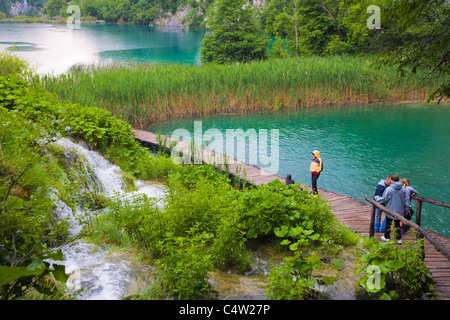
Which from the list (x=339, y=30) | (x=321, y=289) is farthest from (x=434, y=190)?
(x=339, y=30)

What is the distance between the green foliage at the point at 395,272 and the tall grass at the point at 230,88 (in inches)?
459

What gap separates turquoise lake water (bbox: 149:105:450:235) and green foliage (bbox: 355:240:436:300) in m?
4.07

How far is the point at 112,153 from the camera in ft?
31.4

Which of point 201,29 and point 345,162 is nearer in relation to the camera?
point 345,162

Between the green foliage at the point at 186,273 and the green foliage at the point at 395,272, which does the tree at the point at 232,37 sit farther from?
the green foliage at the point at 186,273

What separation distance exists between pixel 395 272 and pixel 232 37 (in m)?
24.8

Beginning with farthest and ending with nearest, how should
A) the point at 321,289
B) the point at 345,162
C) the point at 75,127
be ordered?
the point at 345,162
the point at 75,127
the point at 321,289

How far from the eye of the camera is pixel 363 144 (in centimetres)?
1425

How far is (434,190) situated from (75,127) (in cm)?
906

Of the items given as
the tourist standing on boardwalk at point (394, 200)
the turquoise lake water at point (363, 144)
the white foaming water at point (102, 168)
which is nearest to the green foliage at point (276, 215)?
the tourist standing on boardwalk at point (394, 200)

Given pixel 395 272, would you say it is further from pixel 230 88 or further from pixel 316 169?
pixel 230 88

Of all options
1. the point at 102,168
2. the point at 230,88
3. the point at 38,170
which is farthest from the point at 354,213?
the point at 230,88
